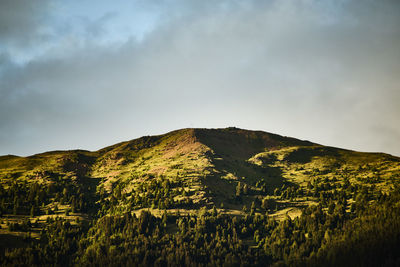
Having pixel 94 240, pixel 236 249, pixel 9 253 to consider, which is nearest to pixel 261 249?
pixel 236 249

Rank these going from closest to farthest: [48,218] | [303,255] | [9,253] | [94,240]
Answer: [9,253] → [303,255] → [94,240] → [48,218]

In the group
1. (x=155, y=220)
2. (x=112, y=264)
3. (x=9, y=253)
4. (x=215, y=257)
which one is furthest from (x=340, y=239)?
(x=9, y=253)

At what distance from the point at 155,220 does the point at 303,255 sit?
8554 cm

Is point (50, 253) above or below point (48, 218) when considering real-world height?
below

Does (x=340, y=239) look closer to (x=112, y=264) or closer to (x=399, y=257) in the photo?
(x=399, y=257)

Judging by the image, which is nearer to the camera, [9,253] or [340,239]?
[9,253]

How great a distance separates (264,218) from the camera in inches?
7854

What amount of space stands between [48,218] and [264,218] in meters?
134

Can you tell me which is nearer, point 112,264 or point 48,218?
point 112,264

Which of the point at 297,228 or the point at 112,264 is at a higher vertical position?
the point at 297,228

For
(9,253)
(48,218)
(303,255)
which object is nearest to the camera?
(9,253)

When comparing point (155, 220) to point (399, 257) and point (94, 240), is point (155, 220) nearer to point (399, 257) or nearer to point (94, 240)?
point (94, 240)

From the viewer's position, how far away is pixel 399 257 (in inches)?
6388

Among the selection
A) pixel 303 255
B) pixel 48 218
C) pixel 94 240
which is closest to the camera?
pixel 303 255
